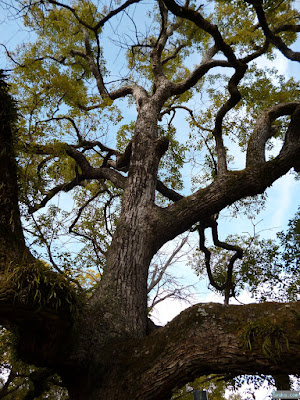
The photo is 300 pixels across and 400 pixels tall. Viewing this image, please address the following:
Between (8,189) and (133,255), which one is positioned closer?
(8,189)

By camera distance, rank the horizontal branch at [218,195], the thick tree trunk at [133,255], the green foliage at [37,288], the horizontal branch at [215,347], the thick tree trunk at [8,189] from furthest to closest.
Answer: the horizontal branch at [218,195] → the thick tree trunk at [133,255] → the thick tree trunk at [8,189] → the green foliage at [37,288] → the horizontal branch at [215,347]

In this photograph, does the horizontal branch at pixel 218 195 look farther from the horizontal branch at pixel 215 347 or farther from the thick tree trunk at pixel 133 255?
the horizontal branch at pixel 215 347

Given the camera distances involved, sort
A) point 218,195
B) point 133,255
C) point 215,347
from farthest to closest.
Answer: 1. point 218,195
2. point 133,255
3. point 215,347

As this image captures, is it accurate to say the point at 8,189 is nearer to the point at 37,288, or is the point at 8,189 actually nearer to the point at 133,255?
the point at 37,288

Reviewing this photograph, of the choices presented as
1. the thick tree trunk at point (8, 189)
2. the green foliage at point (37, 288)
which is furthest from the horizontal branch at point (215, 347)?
the thick tree trunk at point (8, 189)

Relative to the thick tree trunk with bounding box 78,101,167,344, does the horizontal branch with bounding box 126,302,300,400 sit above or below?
below

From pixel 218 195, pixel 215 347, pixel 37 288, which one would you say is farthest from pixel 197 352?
pixel 218 195

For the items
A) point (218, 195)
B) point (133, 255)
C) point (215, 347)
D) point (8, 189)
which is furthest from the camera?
point (218, 195)

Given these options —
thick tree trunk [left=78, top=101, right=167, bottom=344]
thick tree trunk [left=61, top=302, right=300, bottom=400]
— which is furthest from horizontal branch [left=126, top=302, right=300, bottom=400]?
thick tree trunk [left=78, top=101, right=167, bottom=344]

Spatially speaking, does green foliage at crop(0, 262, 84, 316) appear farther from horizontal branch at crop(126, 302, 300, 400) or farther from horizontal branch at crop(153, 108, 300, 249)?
horizontal branch at crop(153, 108, 300, 249)

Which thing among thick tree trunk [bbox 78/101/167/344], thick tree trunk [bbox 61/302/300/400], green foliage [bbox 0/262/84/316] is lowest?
thick tree trunk [bbox 61/302/300/400]

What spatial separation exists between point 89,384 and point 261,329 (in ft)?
5.59

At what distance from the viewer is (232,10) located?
26.3ft

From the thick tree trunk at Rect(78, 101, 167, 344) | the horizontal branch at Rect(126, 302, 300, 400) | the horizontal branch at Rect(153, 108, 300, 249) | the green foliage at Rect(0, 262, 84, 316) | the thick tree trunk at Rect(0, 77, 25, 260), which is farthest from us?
the horizontal branch at Rect(153, 108, 300, 249)
